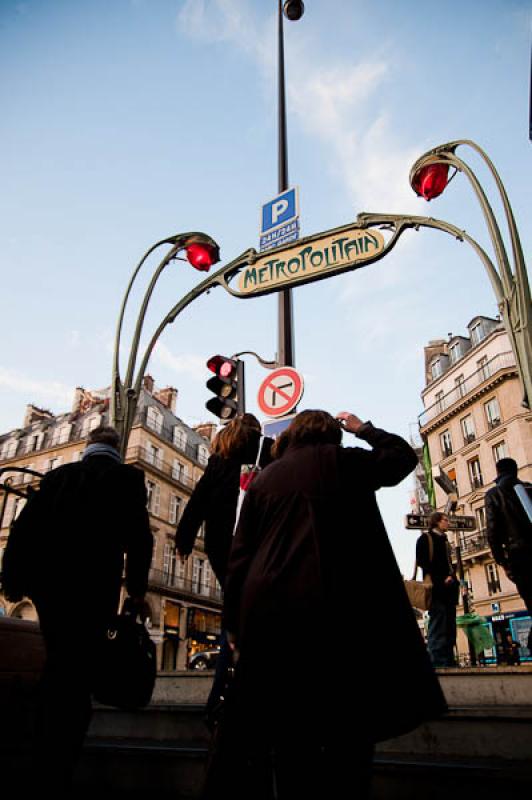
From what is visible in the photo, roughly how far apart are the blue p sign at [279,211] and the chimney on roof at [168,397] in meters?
34.7

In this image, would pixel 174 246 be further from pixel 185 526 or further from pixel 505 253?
pixel 185 526

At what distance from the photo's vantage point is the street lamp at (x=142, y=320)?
17.5 ft

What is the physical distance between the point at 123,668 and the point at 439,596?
4243 millimetres

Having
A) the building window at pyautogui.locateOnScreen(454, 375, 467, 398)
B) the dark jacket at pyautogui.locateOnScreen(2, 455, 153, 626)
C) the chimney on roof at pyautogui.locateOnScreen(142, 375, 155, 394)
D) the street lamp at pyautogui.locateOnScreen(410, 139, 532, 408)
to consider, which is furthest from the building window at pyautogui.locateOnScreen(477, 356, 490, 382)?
the dark jacket at pyautogui.locateOnScreen(2, 455, 153, 626)

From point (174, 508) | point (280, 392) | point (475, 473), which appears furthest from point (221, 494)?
point (174, 508)

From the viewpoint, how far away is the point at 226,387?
5.75m

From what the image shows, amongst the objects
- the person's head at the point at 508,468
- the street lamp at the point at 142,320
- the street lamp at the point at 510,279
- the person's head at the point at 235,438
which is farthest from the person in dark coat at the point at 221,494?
the person's head at the point at 508,468

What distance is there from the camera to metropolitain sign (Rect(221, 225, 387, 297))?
215 inches

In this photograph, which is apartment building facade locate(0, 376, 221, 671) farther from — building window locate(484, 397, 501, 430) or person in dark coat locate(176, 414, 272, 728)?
person in dark coat locate(176, 414, 272, 728)

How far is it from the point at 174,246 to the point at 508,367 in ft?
87.6

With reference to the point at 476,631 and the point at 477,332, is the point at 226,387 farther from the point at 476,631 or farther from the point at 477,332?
the point at 477,332

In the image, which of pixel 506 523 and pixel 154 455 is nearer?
pixel 506 523

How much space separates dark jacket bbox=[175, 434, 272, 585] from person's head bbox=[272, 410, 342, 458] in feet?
2.93

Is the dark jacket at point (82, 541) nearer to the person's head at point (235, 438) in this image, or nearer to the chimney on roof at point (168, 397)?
the person's head at point (235, 438)
